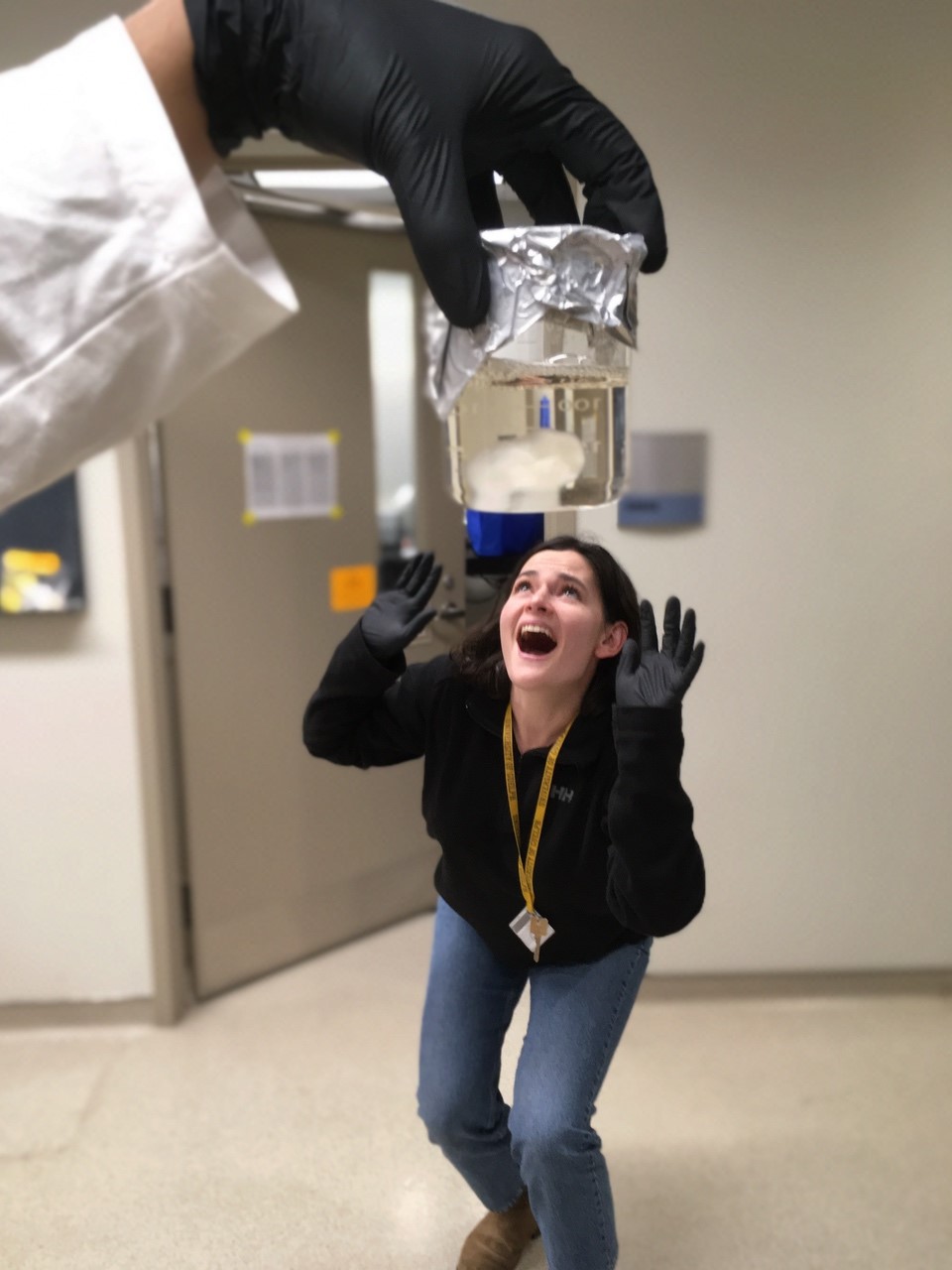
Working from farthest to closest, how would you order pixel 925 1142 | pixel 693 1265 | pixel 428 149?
pixel 925 1142
pixel 693 1265
pixel 428 149

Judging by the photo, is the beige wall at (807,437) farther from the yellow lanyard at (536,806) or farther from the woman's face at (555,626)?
the yellow lanyard at (536,806)

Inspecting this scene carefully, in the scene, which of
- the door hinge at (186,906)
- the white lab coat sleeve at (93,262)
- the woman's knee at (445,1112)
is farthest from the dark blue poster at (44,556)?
the white lab coat sleeve at (93,262)

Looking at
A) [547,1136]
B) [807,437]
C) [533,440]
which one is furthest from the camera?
[807,437]

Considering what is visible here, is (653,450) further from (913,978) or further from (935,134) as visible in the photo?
(913,978)

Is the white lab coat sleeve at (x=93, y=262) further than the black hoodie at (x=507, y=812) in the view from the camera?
No

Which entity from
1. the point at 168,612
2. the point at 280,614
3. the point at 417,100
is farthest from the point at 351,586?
the point at 417,100

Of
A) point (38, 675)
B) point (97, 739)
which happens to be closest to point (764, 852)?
point (97, 739)

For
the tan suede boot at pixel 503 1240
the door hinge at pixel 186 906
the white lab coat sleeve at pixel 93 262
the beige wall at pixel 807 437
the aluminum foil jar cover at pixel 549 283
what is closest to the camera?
the white lab coat sleeve at pixel 93 262

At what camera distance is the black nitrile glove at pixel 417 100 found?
0.56 meters

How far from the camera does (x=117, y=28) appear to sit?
508mm

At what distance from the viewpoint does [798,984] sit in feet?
7.57

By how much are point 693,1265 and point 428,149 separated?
180cm

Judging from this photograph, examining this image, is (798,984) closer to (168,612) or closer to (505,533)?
(505,533)

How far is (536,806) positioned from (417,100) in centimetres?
96
